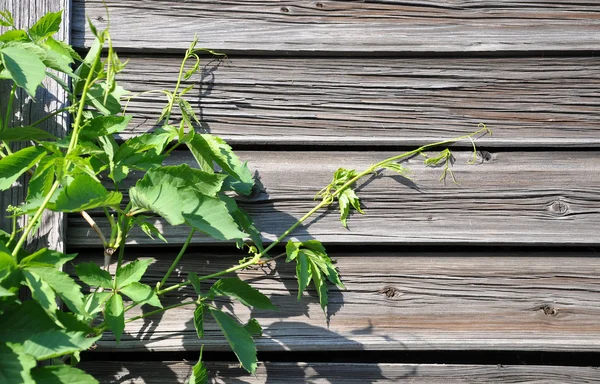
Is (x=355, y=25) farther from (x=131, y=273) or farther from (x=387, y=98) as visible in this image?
(x=131, y=273)

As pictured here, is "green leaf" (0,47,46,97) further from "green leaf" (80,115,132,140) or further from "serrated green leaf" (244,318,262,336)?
"serrated green leaf" (244,318,262,336)

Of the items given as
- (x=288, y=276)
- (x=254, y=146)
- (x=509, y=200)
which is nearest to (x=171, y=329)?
(x=288, y=276)

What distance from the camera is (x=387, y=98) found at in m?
1.34

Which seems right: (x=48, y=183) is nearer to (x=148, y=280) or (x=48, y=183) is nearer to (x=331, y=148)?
(x=148, y=280)

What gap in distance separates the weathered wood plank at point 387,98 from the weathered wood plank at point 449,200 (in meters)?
0.05

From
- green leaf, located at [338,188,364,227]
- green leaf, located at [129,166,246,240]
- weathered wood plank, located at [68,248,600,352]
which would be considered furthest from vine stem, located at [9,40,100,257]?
green leaf, located at [338,188,364,227]

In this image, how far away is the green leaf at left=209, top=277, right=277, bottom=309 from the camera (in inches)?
44.7

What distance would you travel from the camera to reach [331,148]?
1.34 meters

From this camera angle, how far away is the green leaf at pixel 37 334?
0.83 metres

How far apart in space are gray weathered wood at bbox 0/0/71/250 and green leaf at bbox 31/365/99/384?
43 cm

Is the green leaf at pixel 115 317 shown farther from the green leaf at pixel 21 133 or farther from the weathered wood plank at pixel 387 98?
the weathered wood plank at pixel 387 98

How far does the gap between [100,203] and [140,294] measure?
0.23 m

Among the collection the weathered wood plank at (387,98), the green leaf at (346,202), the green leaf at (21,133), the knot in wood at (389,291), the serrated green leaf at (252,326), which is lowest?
the serrated green leaf at (252,326)

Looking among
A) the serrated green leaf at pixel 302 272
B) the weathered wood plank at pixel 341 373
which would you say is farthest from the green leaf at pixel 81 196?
the weathered wood plank at pixel 341 373
